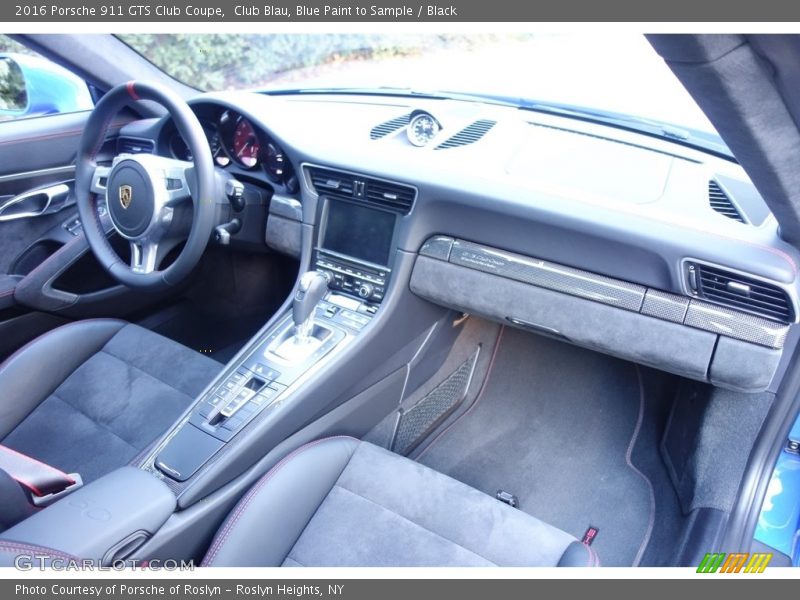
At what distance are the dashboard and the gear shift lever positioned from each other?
5.4 inches

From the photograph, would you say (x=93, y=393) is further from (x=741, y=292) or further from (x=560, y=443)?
(x=741, y=292)

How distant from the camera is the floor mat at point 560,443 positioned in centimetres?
199

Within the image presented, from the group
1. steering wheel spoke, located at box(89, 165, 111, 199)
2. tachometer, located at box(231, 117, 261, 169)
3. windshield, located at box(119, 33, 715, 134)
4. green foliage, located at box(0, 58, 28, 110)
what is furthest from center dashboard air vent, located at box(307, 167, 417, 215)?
green foliage, located at box(0, 58, 28, 110)

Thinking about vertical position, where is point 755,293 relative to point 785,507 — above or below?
above

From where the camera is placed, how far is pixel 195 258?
1688 mm

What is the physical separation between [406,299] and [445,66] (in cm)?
94

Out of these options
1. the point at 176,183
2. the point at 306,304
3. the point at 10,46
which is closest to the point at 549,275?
the point at 306,304

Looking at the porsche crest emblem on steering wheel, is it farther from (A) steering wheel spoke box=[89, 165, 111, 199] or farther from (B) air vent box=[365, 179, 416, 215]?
(B) air vent box=[365, 179, 416, 215]

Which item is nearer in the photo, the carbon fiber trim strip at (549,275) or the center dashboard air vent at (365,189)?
the carbon fiber trim strip at (549,275)

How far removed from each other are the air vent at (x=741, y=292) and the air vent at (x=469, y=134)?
733 mm

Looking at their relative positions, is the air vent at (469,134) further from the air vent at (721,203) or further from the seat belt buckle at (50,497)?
the seat belt buckle at (50,497)

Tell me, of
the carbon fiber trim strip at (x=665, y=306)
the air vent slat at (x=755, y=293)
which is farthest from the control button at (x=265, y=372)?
the air vent slat at (x=755, y=293)

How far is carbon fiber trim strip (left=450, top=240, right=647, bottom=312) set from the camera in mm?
1601

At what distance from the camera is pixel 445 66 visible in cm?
226
